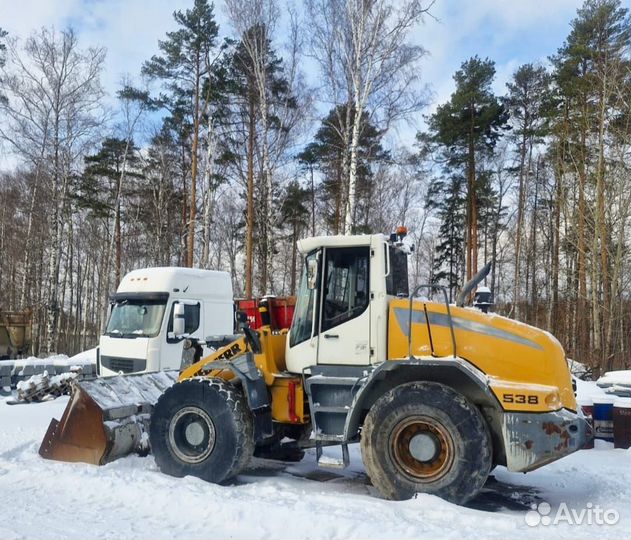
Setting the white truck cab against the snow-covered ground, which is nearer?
the snow-covered ground

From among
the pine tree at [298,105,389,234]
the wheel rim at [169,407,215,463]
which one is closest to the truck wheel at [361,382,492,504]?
the wheel rim at [169,407,215,463]

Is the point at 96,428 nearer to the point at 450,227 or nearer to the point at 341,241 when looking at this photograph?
the point at 341,241

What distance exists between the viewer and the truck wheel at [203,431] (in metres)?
6.12

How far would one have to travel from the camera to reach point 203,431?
6297 millimetres

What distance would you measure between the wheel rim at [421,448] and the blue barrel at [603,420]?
13.1 ft

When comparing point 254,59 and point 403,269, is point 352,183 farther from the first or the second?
point 403,269

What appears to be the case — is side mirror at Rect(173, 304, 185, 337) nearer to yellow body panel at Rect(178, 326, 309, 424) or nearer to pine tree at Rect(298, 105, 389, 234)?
yellow body panel at Rect(178, 326, 309, 424)

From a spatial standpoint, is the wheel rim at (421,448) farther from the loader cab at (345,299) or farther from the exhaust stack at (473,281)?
the exhaust stack at (473,281)

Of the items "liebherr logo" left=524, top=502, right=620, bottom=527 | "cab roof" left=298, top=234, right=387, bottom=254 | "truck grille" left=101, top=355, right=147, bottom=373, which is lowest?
"liebherr logo" left=524, top=502, right=620, bottom=527

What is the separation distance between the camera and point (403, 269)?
6570 millimetres

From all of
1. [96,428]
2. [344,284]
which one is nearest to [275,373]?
[344,284]

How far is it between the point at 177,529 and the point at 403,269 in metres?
3.50

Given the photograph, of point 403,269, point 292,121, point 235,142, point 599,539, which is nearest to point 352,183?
point 292,121

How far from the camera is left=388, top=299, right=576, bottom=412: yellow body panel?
5238 mm
